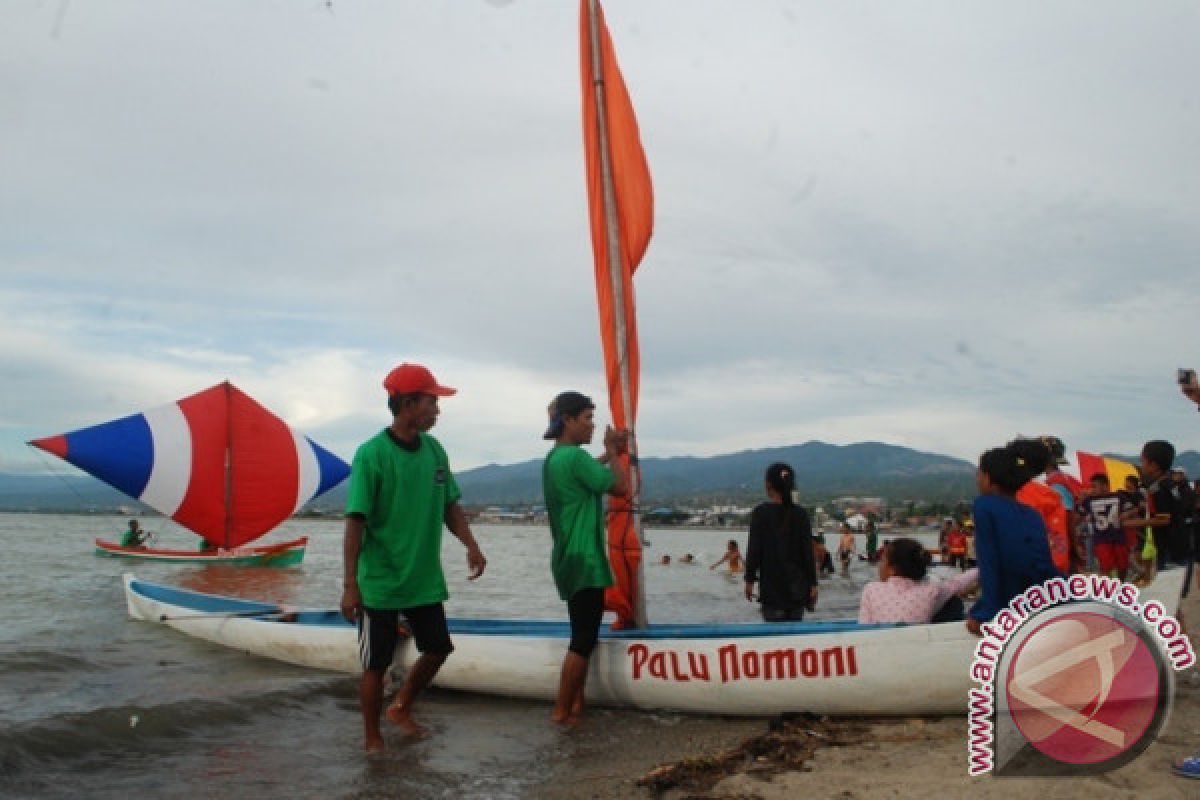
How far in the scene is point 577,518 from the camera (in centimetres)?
501

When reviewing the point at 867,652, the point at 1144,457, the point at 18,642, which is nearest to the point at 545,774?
the point at 867,652

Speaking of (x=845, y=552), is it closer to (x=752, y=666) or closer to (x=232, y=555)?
(x=232, y=555)

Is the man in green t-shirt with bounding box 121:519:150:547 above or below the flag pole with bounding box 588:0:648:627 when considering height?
below

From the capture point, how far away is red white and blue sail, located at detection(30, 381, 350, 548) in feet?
48.5

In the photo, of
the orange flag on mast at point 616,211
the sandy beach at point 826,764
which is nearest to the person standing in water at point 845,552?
the orange flag on mast at point 616,211

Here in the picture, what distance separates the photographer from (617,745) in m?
4.67

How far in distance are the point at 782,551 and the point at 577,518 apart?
1398 mm

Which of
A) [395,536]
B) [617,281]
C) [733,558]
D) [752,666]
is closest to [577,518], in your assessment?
[395,536]

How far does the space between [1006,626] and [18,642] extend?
10224 mm

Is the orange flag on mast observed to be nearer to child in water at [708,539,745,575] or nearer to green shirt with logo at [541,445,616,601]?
green shirt with logo at [541,445,616,601]

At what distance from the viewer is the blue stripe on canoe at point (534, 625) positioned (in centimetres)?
501

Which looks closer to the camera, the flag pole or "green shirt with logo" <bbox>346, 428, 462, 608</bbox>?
"green shirt with logo" <bbox>346, 428, 462, 608</bbox>

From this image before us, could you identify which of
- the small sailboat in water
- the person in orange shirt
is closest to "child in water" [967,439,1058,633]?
the small sailboat in water

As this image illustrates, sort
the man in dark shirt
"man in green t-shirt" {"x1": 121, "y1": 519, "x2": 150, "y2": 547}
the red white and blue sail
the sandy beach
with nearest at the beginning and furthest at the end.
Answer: the sandy beach, the man in dark shirt, the red white and blue sail, "man in green t-shirt" {"x1": 121, "y1": 519, "x2": 150, "y2": 547}
